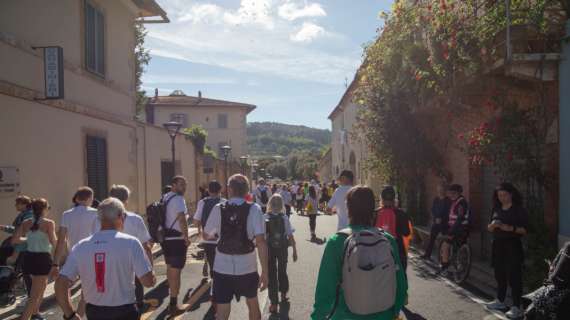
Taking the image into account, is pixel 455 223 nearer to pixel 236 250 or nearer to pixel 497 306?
pixel 497 306

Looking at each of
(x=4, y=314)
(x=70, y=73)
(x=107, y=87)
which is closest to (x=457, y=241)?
(x=4, y=314)

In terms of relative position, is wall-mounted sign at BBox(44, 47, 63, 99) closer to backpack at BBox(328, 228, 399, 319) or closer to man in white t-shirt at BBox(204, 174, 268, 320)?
man in white t-shirt at BBox(204, 174, 268, 320)

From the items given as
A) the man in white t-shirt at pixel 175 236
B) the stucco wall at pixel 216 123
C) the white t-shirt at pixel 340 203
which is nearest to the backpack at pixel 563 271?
the white t-shirt at pixel 340 203

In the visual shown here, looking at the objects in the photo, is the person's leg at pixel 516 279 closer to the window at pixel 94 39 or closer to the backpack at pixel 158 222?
the backpack at pixel 158 222

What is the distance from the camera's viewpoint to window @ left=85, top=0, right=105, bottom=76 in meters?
12.9

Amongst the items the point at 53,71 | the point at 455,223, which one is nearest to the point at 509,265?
the point at 455,223

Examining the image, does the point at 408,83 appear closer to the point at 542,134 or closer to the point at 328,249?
the point at 542,134

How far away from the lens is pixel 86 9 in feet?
41.6

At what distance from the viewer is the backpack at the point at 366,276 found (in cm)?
296

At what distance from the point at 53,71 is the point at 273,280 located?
6.33 m

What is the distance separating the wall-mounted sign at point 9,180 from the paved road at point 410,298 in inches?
104

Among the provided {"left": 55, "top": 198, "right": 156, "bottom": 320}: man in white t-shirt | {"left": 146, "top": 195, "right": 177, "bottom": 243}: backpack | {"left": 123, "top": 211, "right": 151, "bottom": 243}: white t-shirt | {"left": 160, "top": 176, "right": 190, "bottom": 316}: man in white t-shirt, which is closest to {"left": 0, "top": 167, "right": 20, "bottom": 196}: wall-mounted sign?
{"left": 146, "top": 195, "right": 177, "bottom": 243}: backpack

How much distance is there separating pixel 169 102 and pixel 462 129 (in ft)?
136

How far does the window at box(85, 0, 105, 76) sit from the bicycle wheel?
31.9 ft
